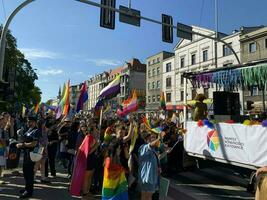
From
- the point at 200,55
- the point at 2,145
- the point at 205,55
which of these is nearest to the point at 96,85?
the point at 200,55

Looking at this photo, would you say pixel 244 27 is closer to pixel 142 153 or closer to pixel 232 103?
pixel 232 103

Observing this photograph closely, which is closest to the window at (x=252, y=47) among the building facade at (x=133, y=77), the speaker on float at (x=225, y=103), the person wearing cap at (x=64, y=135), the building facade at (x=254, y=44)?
the building facade at (x=254, y=44)

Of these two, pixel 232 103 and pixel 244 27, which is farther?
pixel 244 27

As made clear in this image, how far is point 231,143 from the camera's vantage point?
840 centimetres

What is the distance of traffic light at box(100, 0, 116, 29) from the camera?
529 inches

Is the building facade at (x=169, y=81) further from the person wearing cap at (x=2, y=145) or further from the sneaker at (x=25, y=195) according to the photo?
the sneaker at (x=25, y=195)

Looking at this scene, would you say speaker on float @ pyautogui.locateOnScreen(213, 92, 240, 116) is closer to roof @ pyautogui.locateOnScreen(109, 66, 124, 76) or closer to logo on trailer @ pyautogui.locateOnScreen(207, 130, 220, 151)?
logo on trailer @ pyautogui.locateOnScreen(207, 130, 220, 151)

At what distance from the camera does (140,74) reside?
99438 mm

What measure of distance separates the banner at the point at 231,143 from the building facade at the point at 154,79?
56066mm

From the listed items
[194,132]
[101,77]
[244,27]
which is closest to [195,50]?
[244,27]

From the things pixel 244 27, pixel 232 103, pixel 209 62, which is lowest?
pixel 232 103

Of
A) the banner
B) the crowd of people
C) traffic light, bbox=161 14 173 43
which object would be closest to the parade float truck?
the banner

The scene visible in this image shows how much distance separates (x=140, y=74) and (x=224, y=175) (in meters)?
88.7

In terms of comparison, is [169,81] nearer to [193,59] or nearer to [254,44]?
[193,59]
